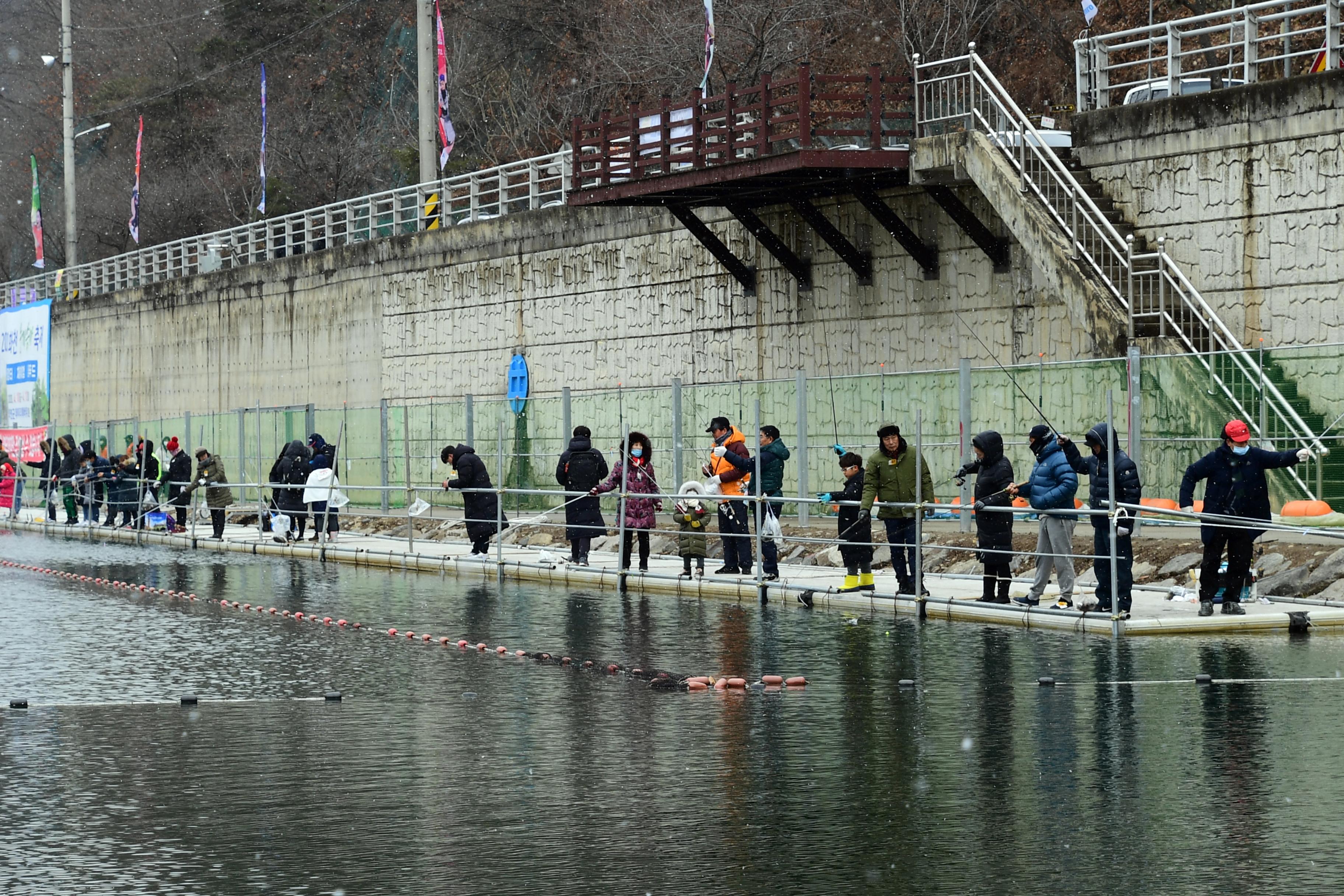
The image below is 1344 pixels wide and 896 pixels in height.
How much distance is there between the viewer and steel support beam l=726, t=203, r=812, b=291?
28.5 meters

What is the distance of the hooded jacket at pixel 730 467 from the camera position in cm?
2095

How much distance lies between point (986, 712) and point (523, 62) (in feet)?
→ 154

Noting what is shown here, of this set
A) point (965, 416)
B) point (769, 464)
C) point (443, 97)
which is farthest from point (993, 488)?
point (443, 97)

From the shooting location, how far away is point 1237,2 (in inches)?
1527

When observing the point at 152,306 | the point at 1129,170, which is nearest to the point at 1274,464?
the point at 1129,170

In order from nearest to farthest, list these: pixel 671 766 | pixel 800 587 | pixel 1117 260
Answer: pixel 671 766, pixel 800 587, pixel 1117 260

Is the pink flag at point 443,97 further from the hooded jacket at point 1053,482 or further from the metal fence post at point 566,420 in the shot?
the hooded jacket at point 1053,482

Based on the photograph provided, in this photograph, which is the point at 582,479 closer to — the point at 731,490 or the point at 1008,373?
the point at 731,490

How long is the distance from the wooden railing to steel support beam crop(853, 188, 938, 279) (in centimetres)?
80

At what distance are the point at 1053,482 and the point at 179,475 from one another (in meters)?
20.9

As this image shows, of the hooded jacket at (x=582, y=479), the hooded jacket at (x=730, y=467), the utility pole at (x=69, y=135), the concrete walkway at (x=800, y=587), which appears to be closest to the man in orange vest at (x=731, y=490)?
the hooded jacket at (x=730, y=467)

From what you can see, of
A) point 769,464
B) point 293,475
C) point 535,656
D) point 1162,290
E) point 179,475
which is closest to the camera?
point 535,656

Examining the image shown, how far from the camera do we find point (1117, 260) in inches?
934

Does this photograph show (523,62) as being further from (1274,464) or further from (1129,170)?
(1274,464)
